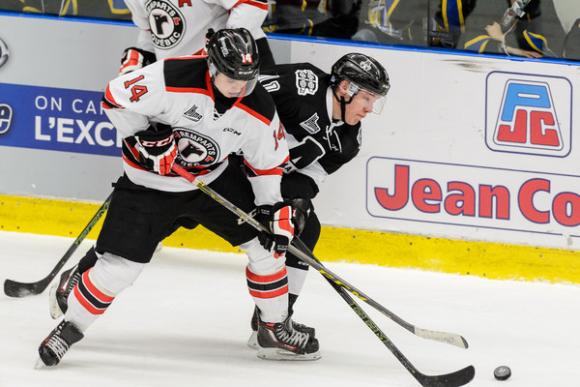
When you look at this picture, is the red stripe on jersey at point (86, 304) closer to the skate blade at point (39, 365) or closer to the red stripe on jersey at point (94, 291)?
the red stripe on jersey at point (94, 291)

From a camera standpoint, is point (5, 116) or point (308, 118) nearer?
point (308, 118)

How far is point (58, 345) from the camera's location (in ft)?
13.2

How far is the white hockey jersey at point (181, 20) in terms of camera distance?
4.90 m

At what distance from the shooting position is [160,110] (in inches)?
153

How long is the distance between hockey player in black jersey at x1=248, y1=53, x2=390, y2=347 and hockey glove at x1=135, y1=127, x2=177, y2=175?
470mm

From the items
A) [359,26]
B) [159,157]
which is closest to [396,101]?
[359,26]

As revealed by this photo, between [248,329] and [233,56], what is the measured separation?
119 cm

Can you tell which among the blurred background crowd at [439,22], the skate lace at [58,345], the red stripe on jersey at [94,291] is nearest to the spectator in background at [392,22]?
the blurred background crowd at [439,22]

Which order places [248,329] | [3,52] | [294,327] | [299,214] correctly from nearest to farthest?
[299,214]
[294,327]
[248,329]
[3,52]

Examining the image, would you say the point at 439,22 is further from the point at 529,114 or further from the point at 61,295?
the point at 61,295

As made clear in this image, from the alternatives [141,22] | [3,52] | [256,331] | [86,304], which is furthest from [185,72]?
[3,52]

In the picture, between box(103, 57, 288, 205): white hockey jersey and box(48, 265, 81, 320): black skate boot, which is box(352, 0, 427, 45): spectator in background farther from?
box(48, 265, 81, 320): black skate boot

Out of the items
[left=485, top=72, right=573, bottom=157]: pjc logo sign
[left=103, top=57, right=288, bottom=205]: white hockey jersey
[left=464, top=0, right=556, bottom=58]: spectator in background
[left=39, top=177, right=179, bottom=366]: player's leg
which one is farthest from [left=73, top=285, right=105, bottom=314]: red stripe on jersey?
[left=464, top=0, right=556, bottom=58]: spectator in background

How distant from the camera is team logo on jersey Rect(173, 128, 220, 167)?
3.95m
